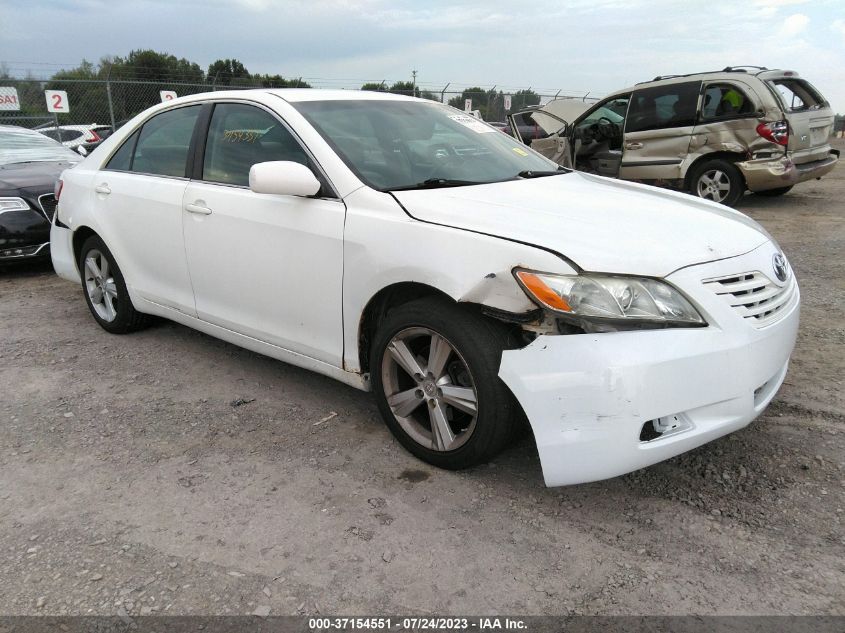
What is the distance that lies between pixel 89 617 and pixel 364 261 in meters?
1.62

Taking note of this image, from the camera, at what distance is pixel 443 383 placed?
2754 mm

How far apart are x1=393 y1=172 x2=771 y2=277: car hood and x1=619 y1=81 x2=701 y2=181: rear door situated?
6238 mm

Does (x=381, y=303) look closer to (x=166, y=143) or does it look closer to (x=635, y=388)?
(x=635, y=388)

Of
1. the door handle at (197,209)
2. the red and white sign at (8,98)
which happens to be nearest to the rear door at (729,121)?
the door handle at (197,209)

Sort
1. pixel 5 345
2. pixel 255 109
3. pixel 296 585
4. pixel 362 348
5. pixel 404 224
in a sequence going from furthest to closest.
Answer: pixel 5 345 → pixel 255 109 → pixel 362 348 → pixel 404 224 → pixel 296 585

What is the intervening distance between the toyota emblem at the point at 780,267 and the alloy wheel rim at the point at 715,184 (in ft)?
20.7

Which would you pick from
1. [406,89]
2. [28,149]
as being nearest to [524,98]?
[406,89]

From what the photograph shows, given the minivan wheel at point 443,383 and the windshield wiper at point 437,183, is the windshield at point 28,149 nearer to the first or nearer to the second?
the windshield wiper at point 437,183

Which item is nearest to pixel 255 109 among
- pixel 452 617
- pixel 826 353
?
pixel 452 617

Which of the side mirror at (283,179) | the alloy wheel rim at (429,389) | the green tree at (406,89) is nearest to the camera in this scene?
the alloy wheel rim at (429,389)

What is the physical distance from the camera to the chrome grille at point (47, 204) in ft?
21.3

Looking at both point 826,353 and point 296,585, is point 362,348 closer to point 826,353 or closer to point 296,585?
point 296,585

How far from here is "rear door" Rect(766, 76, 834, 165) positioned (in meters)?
8.37

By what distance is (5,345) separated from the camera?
15.1 ft
